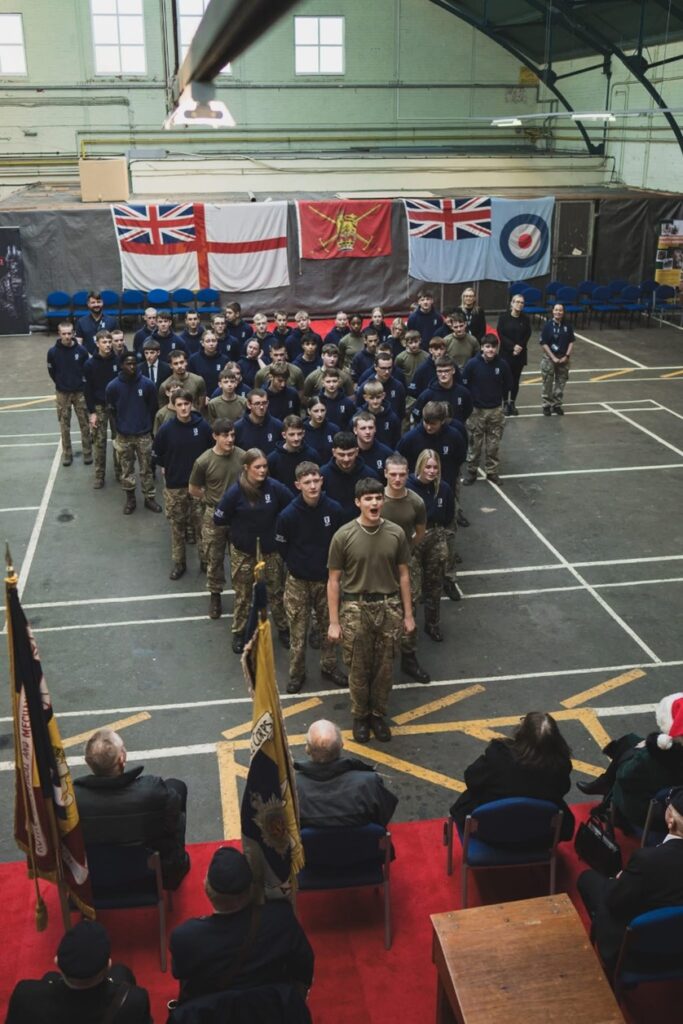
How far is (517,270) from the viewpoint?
25.1 metres

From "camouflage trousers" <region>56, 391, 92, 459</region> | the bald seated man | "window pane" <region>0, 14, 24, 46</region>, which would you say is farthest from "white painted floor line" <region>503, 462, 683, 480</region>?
"window pane" <region>0, 14, 24, 46</region>

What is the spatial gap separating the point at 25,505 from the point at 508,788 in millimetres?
9097

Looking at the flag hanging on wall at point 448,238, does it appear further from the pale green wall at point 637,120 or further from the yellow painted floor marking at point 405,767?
the yellow painted floor marking at point 405,767

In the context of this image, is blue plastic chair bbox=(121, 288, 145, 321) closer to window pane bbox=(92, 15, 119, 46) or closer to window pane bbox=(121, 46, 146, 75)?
window pane bbox=(121, 46, 146, 75)

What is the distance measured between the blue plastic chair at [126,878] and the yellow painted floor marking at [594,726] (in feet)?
12.5

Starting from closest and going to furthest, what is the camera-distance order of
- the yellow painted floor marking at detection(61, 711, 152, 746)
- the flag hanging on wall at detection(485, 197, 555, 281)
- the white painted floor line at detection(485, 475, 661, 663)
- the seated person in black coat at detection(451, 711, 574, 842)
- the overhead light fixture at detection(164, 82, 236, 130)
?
1. the overhead light fixture at detection(164, 82, 236, 130)
2. the seated person in black coat at detection(451, 711, 574, 842)
3. the yellow painted floor marking at detection(61, 711, 152, 746)
4. the white painted floor line at detection(485, 475, 661, 663)
5. the flag hanging on wall at detection(485, 197, 555, 281)

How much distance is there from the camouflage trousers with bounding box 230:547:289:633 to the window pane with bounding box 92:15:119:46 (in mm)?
26362

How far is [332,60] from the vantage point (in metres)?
31.2

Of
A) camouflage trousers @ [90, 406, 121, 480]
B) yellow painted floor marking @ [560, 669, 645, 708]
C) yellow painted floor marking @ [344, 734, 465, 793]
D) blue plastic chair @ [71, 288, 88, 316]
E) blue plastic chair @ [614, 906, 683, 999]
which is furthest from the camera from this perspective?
blue plastic chair @ [71, 288, 88, 316]

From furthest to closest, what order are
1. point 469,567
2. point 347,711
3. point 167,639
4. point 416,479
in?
1. point 469,567
2. point 167,639
3. point 416,479
4. point 347,711

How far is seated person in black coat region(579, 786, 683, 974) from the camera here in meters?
4.73

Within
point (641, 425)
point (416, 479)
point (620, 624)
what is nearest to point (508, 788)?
point (416, 479)

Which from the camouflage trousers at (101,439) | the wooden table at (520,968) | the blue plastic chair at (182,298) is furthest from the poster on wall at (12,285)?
the wooden table at (520,968)

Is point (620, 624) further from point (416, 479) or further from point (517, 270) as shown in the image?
point (517, 270)
